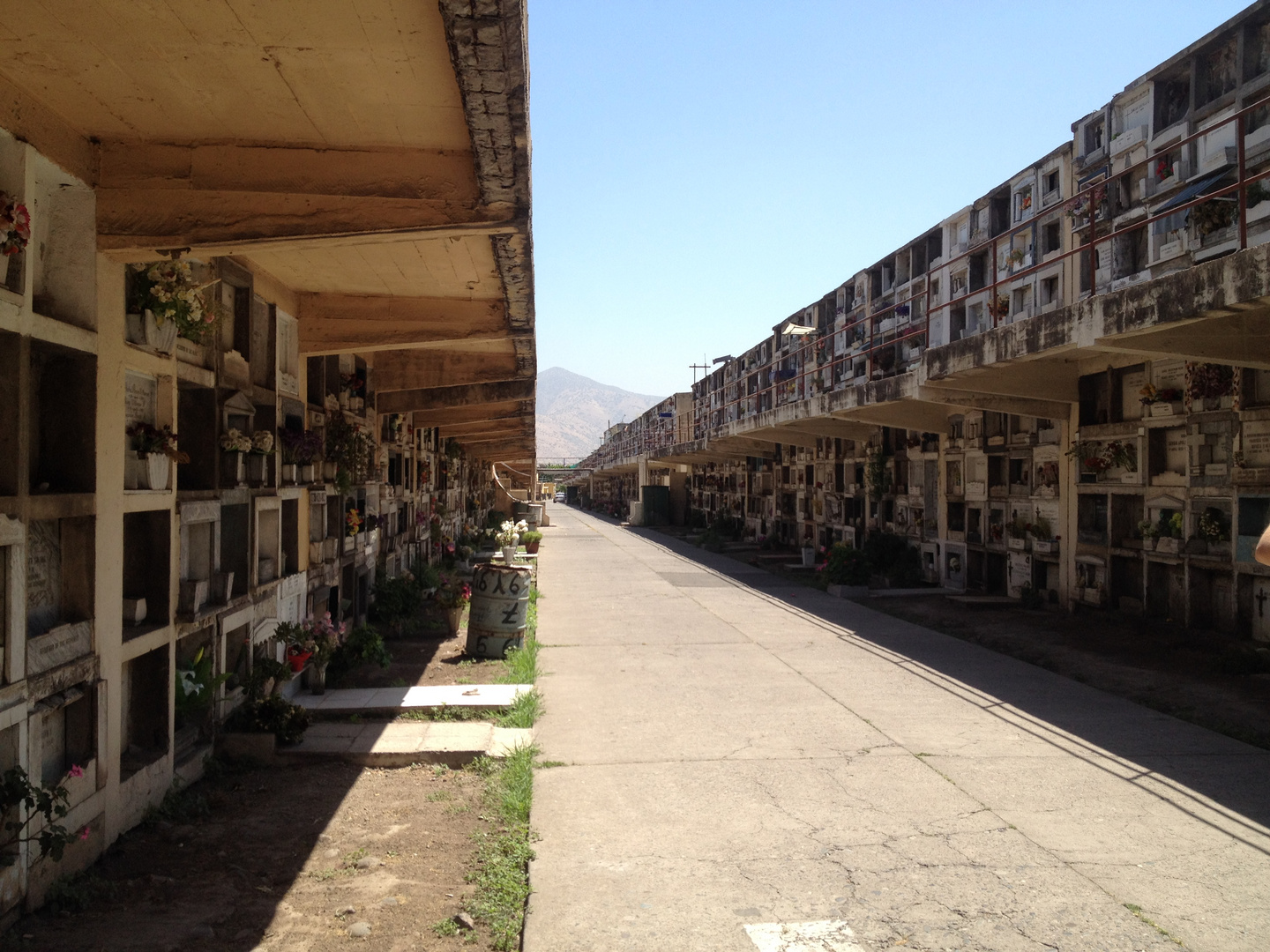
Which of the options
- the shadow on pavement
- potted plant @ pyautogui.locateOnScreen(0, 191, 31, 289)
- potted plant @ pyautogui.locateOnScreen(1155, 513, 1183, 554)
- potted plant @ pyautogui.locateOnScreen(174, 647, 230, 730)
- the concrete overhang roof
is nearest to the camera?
the concrete overhang roof

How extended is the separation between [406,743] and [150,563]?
7.15ft

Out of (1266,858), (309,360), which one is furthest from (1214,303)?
(309,360)

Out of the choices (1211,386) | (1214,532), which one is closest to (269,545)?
(1214,532)

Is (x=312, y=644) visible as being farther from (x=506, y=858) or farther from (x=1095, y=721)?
(x=1095, y=721)

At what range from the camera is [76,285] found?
12.8 feet

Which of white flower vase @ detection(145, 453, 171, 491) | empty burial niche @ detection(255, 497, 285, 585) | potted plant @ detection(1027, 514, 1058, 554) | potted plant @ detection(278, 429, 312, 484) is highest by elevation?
potted plant @ detection(278, 429, 312, 484)

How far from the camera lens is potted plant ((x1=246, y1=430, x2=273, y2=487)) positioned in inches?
233

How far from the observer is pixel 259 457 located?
20.1 ft

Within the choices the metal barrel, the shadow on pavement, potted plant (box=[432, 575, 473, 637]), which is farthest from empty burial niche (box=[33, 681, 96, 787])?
potted plant (box=[432, 575, 473, 637])

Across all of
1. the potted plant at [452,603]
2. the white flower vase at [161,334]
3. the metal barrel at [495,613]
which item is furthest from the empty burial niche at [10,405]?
the potted plant at [452,603]

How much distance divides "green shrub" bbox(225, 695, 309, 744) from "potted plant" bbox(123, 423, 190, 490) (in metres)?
1.81

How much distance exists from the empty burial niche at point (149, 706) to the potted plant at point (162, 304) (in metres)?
1.62

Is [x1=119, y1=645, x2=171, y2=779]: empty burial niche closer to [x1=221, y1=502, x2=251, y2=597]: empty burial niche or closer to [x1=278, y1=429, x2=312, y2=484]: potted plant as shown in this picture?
[x1=221, y1=502, x2=251, y2=597]: empty burial niche

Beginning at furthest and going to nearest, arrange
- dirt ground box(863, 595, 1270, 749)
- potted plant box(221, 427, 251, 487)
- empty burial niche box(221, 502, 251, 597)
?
dirt ground box(863, 595, 1270, 749) → empty burial niche box(221, 502, 251, 597) → potted plant box(221, 427, 251, 487)
